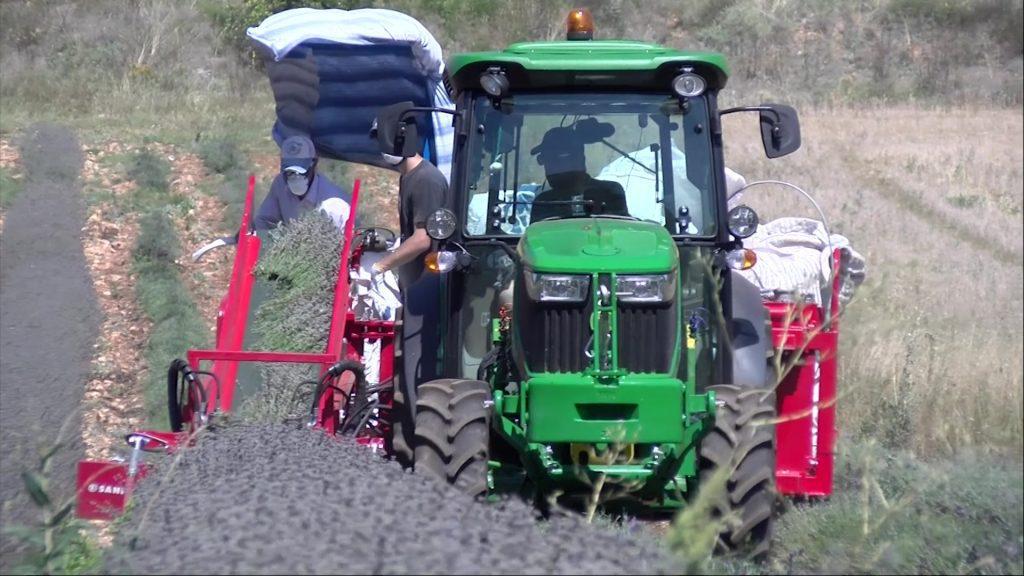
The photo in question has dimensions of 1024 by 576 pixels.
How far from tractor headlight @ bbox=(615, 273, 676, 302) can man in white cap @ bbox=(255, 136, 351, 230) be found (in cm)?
301

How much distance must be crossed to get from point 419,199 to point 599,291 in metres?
2.42

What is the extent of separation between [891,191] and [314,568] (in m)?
16.4

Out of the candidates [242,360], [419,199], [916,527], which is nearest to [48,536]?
[242,360]

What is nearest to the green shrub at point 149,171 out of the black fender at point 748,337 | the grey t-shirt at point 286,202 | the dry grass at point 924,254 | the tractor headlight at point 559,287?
the dry grass at point 924,254

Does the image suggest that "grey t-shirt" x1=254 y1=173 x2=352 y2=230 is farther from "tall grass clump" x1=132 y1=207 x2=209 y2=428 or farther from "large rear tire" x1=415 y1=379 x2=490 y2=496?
"large rear tire" x1=415 y1=379 x2=490 y2=496

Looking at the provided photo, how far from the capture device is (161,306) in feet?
38.9

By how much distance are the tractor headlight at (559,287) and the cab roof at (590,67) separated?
44.7 inches

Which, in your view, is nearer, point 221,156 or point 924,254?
point 924,254

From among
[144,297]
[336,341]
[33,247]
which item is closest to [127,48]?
[33,247]

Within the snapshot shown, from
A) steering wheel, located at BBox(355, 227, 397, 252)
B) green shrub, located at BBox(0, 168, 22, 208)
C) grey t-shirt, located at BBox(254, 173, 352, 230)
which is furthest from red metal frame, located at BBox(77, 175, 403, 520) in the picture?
green shrub, located at BBox(0, 168, 22, 208)

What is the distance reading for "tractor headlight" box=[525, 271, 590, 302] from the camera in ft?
18.4

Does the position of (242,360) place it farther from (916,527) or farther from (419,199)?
(916,527)

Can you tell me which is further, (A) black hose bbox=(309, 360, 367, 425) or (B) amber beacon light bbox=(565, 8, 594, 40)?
(B) amber beacon light bbox=(565, 8, 594, 40)

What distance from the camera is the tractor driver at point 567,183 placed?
6.36 metres
